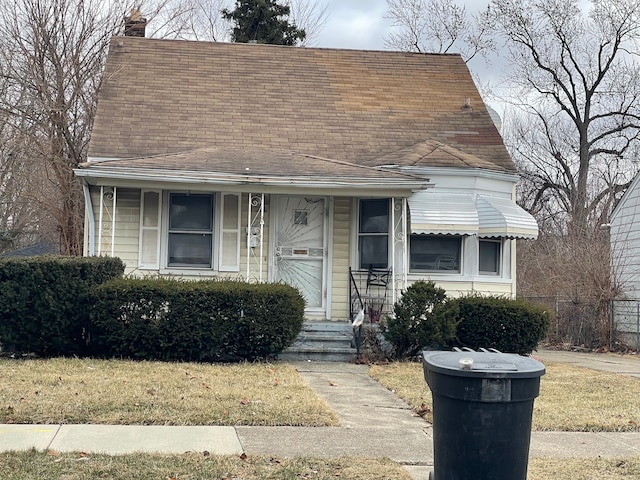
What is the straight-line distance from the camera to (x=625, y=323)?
1841 cm

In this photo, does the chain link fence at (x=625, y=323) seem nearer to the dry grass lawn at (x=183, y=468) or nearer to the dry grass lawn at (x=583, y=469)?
the dry grass lawn at (x=583, y=469)

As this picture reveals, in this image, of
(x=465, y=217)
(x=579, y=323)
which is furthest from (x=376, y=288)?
(x=579, y=323)

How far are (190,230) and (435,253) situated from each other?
4.65m

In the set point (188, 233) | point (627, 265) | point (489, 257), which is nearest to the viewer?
point (188, 233)

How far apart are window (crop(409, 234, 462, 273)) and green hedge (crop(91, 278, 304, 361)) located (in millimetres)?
3549

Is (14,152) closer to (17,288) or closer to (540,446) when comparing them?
(17,288)

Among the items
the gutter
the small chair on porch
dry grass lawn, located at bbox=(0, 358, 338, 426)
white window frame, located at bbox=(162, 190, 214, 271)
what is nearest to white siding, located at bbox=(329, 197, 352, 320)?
the small chair on porch

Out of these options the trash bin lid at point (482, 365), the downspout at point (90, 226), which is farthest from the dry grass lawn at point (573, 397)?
the downspout at point (90, 226)

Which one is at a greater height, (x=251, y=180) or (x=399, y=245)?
(x=251, y=180)

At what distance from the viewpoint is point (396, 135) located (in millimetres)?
15961

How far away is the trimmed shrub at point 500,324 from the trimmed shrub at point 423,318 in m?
0.46

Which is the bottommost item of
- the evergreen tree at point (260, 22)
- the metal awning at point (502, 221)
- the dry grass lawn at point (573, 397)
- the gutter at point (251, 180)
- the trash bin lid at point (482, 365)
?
the dry grass lawn at point (573, 397)

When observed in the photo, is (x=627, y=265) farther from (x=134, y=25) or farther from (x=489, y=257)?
(x=134, y=25)

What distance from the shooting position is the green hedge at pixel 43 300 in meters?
11.1
